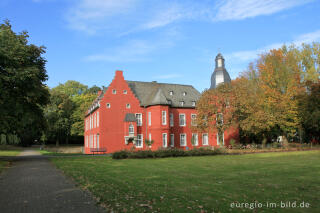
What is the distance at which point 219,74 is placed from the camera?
4828cm

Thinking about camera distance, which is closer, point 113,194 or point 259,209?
point 259,209

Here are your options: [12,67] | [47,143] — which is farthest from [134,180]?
[47,143]

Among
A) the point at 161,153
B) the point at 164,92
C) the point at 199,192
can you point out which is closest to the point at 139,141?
the point at 164,92

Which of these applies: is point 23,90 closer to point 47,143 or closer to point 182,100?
point 182,100

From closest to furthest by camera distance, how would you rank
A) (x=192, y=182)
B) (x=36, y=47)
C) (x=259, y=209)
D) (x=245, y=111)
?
1. (x=259, y=209)
2. (x=192, y=182)
3. (x=36, y=47)
4. (x=245, y=111)

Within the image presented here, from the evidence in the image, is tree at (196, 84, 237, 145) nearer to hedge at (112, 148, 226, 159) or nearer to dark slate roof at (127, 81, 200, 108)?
hedge at (112, 148, 226, 159)

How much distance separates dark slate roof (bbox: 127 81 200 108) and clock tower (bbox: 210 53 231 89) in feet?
17.4

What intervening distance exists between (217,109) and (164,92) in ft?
38.3

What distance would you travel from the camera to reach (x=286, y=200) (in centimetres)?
782

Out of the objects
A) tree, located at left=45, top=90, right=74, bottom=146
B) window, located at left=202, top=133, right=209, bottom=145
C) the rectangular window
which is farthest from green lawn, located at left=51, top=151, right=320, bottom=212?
tree, located at left=45, top=90, right=74, bottom=146

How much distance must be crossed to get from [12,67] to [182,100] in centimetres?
2612

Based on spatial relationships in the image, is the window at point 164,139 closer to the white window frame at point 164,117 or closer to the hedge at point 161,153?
the white window frame at point 164,117

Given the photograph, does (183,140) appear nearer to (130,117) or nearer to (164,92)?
(164,92)

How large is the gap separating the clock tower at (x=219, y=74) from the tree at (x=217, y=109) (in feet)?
49.2
